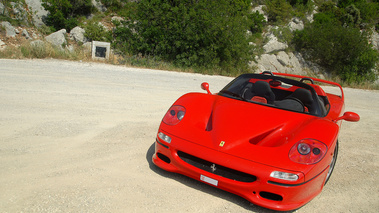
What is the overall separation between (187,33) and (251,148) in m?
16.0

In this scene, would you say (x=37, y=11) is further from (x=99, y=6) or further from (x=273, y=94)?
(x=273, y=94)

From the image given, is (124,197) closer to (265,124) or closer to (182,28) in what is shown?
(265,124)

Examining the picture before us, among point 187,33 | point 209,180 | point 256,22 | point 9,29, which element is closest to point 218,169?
point 209,180

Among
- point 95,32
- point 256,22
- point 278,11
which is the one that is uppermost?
point 278,11

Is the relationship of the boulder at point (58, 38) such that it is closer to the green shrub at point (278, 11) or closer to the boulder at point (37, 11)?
the boulder at point (37, 11)

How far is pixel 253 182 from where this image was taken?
2.78 m

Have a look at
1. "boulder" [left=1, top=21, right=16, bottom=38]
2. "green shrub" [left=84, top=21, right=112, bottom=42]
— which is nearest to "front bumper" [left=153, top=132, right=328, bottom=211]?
"green shrub" [left=84, top=21, right=112, bottom=42]

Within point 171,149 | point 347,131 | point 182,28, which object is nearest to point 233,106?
point 171,149

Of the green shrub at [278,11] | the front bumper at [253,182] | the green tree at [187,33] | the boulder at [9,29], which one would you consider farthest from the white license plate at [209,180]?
the green shrub at [278,11]

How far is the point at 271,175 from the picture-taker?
2727mm

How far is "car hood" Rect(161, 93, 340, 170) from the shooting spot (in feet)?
9.60

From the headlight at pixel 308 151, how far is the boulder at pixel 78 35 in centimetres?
2086

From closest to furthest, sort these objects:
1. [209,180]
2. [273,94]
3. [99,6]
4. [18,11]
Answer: [209,180], [273,94], [18,11], [99,6]

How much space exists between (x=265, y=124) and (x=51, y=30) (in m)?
22.3
